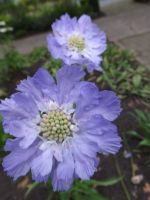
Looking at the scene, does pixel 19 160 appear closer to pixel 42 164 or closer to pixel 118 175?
pixel 42 164

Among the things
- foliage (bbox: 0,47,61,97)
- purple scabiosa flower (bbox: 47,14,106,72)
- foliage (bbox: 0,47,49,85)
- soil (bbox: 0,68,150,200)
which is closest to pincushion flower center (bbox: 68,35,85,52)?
purple scabiosa flower (bbox: 47,14,106,72)

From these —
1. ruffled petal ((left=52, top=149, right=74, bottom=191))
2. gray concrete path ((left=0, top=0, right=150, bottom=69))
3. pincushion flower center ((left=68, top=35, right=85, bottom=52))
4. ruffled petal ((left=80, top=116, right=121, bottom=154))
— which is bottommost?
gray concrete path ((left=0, top=0, right=150, bottom=69))

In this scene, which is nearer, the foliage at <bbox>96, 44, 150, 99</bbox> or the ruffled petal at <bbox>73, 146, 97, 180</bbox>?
the ruffled petal at <bbox>73, 146, 97, 180</bbox>

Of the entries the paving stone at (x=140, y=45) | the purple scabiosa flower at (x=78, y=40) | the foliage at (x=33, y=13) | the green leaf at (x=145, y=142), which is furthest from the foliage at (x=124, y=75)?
the foliage at (x=33, y=13)

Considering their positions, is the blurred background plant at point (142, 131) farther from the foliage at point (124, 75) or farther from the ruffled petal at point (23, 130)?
the ruffled petal at point (23, 130)

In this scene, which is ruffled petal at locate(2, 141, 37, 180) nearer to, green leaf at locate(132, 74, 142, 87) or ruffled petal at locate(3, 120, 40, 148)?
ruffled petal at locate(3, 120, 40, 148)

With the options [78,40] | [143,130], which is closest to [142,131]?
[143,130]

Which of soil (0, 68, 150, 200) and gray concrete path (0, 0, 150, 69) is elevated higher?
soil (0, 68, 150, 200)
